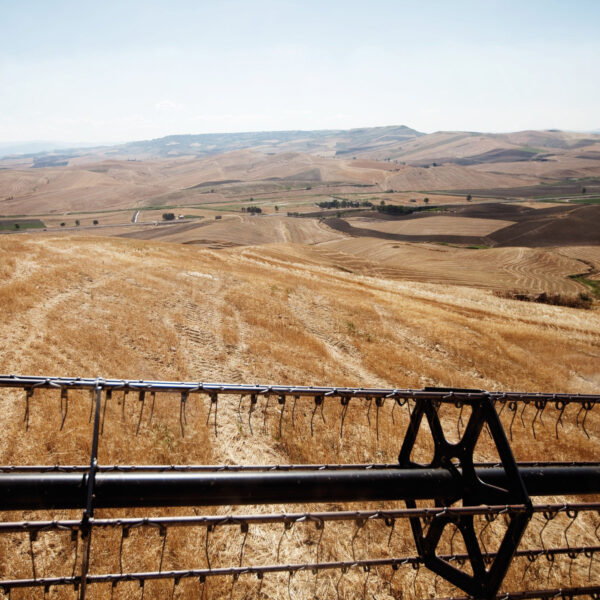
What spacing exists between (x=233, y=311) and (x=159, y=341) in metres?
7.29

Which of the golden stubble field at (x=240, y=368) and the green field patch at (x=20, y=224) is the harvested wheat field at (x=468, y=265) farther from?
the green field patch at (x=20, y=224)

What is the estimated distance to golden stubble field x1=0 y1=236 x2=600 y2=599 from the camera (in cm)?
918

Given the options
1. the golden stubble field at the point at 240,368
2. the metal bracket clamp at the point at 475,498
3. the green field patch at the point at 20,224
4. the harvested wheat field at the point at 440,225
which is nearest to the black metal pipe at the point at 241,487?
the metal bracket clamp at the point at 475,498

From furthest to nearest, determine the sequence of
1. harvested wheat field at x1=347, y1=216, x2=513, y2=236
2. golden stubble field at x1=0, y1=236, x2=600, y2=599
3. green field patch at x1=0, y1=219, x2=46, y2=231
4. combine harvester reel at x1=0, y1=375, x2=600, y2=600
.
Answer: green field patch at x1=0, y1=219, x2=46, y2=231, harvested wheat field at x1=347, y1=216, x2=513, y2=236, golden stubble field at x1=0, y1=236, x2=600, y2=599, combine harvester reel at x1=0, y1=375, x2=600, y2=600

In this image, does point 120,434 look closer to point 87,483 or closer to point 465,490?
point 87,483

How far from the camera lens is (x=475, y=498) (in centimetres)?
573

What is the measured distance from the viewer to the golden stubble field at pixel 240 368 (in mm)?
9180

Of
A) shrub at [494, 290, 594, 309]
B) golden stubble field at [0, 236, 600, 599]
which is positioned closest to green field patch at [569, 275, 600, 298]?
shrub at [494, 290, 594, 309]

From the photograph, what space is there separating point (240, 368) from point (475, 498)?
14.7 m

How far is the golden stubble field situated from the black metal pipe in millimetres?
1821

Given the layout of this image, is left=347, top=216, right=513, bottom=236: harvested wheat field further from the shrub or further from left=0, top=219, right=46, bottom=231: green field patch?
left=0, top=219, right=46, bottom=231: green field patch

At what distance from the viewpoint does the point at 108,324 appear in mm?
20141

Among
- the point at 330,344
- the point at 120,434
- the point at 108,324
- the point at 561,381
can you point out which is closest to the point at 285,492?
the point at 120,434

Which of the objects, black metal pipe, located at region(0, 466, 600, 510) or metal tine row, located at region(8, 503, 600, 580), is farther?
black metal pipe, located at region(0, 466, 600, 510)
